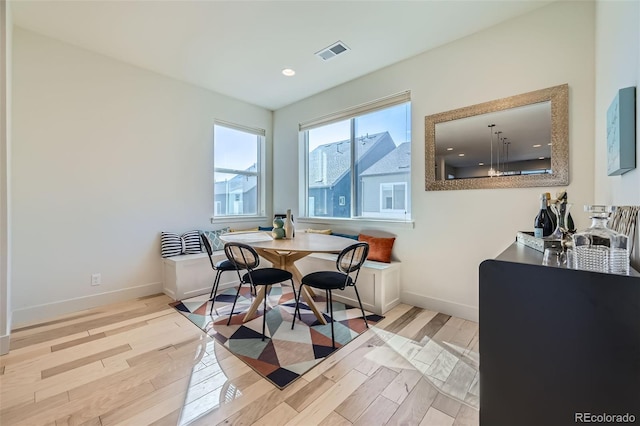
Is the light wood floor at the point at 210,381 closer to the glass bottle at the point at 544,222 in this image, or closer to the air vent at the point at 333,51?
Answer: the glass bottle at the point at 544,222

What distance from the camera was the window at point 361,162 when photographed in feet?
10.7

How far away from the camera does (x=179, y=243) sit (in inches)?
137

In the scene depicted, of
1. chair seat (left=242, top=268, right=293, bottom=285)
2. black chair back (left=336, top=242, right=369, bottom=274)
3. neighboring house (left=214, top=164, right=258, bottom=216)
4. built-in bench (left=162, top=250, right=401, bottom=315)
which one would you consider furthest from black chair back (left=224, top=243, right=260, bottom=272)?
neighboring house (left=214, top=164, right=258, bottom=216)

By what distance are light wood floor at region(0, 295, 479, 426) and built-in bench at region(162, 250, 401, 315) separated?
1.41 feet

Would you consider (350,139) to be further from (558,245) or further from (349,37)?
(558,245)

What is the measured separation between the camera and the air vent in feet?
9.14

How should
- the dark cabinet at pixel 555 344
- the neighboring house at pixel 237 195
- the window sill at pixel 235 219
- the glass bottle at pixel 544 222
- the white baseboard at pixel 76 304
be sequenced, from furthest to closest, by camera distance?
the neighboring house at pixel 237 195 < the window sill at pixel 235 219 < the white baseboard at pixel 76 304 < the glass bottle at pixel 544 222 < the dark cabinet at pixel 555 344

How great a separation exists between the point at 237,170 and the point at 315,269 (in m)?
2.14

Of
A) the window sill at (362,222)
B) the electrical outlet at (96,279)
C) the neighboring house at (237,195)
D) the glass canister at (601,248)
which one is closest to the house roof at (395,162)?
the window sill at (362,222)

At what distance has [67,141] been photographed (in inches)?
109

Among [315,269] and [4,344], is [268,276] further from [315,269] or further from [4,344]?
[4,344]

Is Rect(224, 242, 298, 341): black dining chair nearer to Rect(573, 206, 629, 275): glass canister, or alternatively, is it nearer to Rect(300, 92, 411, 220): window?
Rect(300, 92, 411, 220): window

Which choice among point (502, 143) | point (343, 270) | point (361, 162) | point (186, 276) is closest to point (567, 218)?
point (502, 143)

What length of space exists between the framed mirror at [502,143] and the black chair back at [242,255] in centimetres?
197
